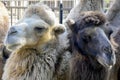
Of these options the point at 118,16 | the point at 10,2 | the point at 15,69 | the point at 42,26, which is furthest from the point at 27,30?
the point at 10,2

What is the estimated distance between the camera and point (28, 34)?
9.75 ft

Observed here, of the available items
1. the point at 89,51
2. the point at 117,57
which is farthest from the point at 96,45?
the point at 117,57

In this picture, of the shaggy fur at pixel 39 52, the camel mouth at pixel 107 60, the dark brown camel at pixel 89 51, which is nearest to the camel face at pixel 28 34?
the shaggy fur at pixel 39 52

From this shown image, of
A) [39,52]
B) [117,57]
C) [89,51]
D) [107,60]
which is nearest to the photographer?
[107,60]

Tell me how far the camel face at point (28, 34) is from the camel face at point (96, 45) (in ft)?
0.90

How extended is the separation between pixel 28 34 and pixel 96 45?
1.80 feet

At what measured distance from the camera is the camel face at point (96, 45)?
282cm

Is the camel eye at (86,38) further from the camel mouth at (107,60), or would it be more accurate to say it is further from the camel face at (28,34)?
the camel face at (28,34)

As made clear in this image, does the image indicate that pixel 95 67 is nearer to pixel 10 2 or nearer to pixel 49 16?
pixel 49 16

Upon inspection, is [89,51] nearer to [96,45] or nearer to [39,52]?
[96,45]

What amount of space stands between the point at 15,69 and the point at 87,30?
0.68m

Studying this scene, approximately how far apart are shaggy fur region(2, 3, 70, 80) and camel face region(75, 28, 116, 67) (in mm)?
205

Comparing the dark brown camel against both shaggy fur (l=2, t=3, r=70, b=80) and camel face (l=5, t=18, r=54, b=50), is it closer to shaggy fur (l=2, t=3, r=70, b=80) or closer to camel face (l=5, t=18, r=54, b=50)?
shaggy fur (l=2, t=3, r=70, b=80)

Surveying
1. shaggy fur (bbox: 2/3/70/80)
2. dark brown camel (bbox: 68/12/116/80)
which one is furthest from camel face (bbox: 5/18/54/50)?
dark brown camel (bbox: 68/12/116/80)
